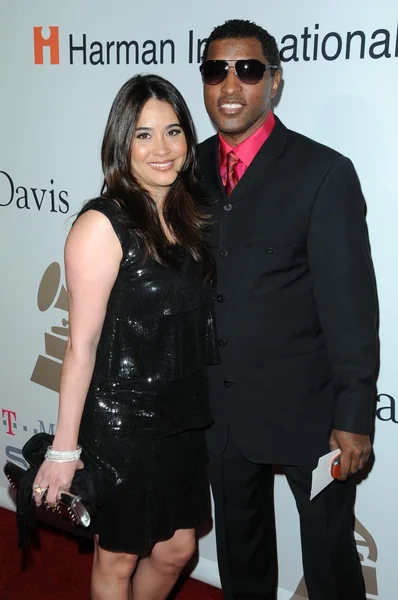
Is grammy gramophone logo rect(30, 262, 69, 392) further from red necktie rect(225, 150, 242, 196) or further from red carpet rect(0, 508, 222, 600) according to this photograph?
red necktie rect(225, 150, 242, 196)

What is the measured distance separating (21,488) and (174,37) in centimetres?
154

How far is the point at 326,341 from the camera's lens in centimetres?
203

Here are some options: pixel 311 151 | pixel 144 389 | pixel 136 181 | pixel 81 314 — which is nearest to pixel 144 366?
pixel 144 389

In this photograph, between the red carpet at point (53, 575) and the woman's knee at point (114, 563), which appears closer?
the woman's knee at point (114, 563)

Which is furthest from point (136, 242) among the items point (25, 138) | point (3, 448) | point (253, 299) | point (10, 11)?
point (3, 448)

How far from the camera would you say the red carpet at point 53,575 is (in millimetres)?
2826

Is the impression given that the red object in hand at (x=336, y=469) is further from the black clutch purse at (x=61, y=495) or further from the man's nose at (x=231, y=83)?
the man's nose at (x=231, y=83)

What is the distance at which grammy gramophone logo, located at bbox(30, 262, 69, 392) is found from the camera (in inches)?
121

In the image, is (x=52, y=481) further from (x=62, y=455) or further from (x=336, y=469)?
(x=336, y=469)

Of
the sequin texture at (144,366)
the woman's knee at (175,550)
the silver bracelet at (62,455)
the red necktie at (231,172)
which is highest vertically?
the red necktie at (231,172)

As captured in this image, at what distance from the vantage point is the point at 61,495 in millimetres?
1938

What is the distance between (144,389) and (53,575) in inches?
52.4

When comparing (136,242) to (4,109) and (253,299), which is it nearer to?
(253,299)

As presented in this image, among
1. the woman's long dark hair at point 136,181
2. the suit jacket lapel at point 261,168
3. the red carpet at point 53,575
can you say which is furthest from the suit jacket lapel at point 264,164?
the red carpet at point 53,575
